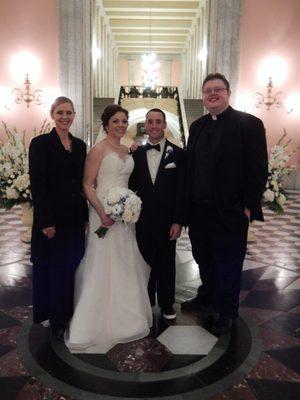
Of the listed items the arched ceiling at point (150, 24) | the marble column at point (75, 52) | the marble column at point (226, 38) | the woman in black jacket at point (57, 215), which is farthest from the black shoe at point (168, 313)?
the arched ceiling at point (150, 24)

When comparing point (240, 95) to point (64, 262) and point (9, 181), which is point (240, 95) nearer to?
point (9, 181)

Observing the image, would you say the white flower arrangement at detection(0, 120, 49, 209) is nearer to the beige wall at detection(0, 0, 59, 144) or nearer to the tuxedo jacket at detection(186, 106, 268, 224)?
the tuxedo jacket at detection(186, 106, 268, 224)

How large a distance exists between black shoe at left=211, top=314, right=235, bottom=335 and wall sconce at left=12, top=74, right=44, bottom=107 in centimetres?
880

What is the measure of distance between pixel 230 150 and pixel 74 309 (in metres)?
1.67

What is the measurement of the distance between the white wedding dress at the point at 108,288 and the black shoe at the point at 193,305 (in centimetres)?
55

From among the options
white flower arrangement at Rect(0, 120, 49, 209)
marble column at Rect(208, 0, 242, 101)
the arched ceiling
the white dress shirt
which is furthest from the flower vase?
the arched ceiling

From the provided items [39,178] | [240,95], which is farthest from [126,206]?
[240,95]

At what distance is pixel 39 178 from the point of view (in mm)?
2799

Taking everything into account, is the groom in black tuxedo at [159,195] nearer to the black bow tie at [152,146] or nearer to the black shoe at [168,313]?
the black bow tie at [152,146]

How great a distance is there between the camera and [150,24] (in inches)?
837

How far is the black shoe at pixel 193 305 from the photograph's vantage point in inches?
140

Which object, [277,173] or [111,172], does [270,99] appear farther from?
[111,172]

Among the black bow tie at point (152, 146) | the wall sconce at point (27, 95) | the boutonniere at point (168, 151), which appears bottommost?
the boutonniere at point (168, 151)

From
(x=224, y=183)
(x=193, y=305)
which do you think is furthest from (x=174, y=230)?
(x=193, y=305)
